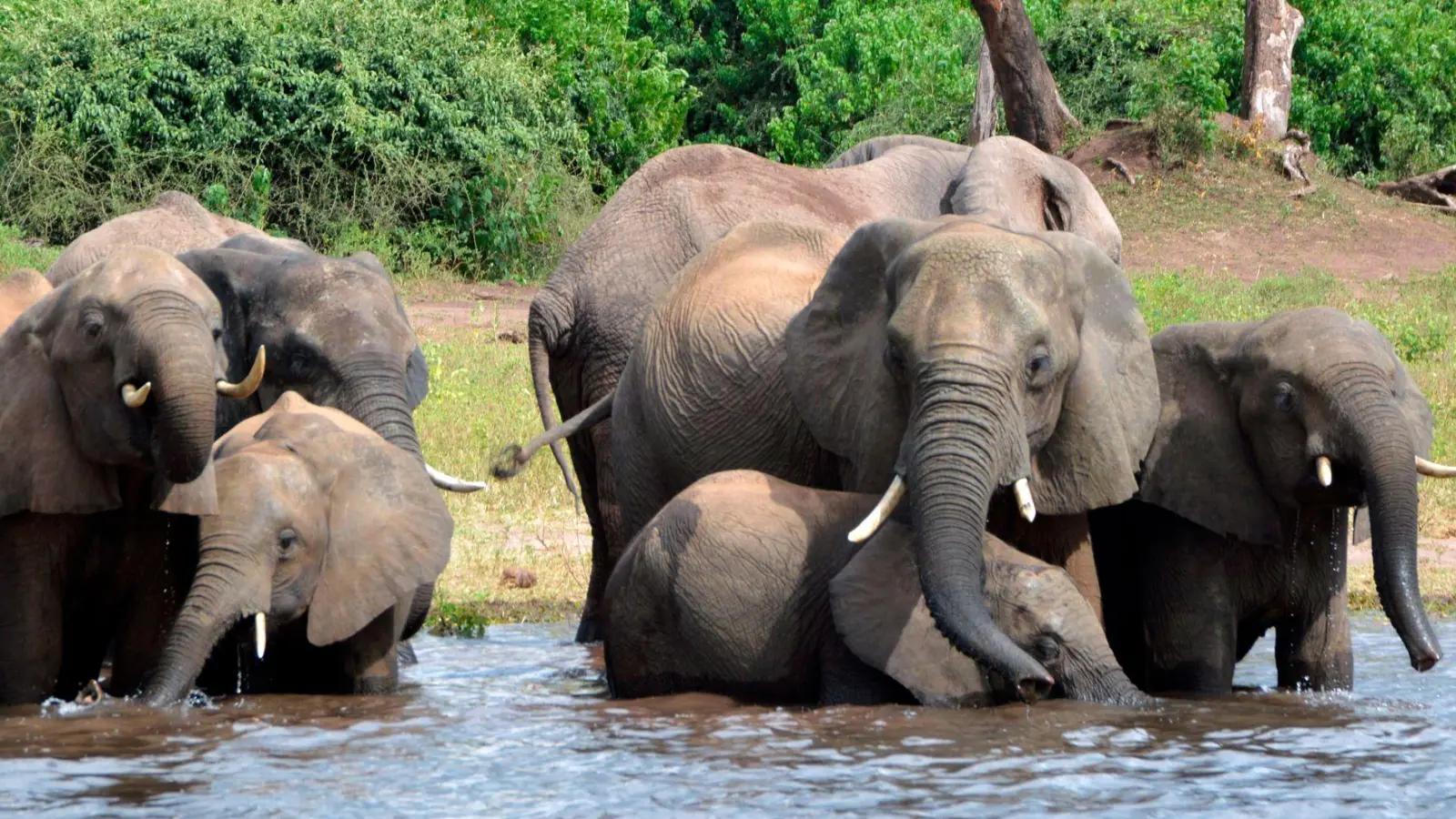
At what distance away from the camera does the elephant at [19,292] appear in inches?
293

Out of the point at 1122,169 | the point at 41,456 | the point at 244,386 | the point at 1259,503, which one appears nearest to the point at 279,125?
the point at 1122,169

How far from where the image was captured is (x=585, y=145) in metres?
21.9

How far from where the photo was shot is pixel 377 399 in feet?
24.2

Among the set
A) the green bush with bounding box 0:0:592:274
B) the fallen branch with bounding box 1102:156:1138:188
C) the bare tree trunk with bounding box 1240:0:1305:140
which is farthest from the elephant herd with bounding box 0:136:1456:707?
the bare tree trunk with bounding box 1240:0:1305:140

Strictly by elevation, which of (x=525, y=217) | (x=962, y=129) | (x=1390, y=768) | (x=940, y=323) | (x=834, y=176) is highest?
(x=962, y=129)

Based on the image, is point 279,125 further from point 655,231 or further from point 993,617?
point 993,617

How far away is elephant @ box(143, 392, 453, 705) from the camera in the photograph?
20.4ft

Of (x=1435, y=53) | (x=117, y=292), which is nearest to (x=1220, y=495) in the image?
(x=117, y=292)

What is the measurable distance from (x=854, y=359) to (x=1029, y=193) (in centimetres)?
269

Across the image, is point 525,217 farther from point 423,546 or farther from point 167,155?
point 423,546

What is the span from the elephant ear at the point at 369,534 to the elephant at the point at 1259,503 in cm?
207

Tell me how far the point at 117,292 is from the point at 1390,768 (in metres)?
3.47

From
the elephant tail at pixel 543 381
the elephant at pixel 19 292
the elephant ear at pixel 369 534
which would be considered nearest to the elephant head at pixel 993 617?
the elephant ear at pixel 369 534

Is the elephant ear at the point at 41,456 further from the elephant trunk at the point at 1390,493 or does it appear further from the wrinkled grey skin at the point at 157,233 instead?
the elephant trunk at the point at 1390,493
